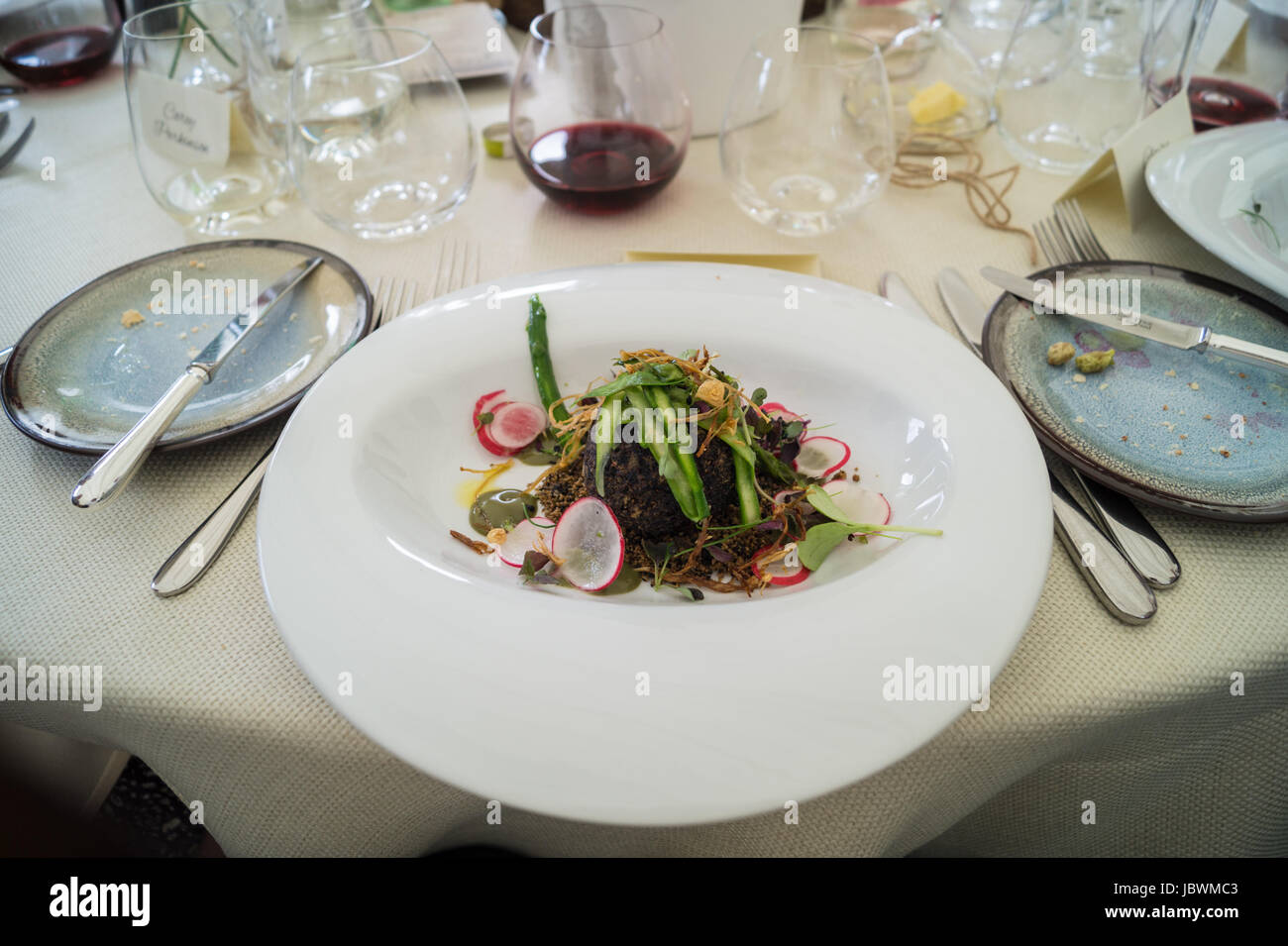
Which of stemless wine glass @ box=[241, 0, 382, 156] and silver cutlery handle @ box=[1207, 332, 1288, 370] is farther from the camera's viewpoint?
stemless wine glass @ box=[241, 0, 382, 156]

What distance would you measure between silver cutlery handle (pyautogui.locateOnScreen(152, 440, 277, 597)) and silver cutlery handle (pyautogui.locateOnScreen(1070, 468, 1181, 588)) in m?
0.86

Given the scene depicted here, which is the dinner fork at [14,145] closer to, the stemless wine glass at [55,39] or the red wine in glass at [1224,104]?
the stemless wine glass at [55,39]

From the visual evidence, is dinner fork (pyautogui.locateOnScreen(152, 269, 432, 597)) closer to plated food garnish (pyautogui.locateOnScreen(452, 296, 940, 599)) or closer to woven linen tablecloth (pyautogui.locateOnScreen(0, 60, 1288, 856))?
woven linen tablecloth (pyautogui.locateOnScreen(0, 60, 1288, 856))

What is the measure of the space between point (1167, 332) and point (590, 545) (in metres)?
0.75

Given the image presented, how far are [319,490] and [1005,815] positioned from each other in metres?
0.85

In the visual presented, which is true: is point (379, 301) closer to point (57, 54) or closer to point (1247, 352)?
point (1247, 352)

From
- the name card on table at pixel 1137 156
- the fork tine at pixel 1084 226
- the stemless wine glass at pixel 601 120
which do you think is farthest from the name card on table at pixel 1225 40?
the stemless wine glass at pixel 601 120

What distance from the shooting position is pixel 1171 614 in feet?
2.41

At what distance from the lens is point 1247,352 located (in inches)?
35.5

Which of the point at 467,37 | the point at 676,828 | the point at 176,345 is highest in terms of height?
the point at 467,37

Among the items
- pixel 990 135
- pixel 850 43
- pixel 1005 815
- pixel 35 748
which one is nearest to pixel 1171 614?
pixel 1005 815

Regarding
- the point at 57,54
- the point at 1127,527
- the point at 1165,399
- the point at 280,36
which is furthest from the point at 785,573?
the point at 57,54

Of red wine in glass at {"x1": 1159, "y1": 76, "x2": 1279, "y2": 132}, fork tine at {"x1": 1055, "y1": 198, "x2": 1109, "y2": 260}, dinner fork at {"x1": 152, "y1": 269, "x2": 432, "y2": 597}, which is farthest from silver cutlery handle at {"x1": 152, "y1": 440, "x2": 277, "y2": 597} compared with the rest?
red wine in glass at {"x1": 1159, "y1": 76, "x2": 1279, "y2": 132}

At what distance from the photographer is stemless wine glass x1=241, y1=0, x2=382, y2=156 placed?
1366 millimetres
